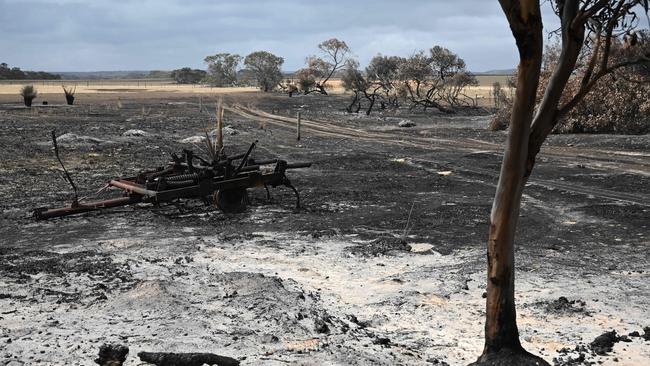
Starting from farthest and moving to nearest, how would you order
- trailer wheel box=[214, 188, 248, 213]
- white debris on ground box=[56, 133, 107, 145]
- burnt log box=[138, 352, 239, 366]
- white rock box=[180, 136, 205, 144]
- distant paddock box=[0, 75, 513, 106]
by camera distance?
distant paddock box=[0, 75, 513, 106], white rock box=[180, 136, 205, 144], white debris on ground box=[56, 133, 107, 145], trailer wheel box=[214, 188, 248, 213], burnt log box=[138, 352, 239, 366]

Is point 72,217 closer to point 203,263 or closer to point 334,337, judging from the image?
point 203,263

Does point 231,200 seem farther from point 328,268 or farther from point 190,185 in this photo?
point 328,268

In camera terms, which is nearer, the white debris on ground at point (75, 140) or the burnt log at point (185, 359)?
the burnt log at point (185, 359)

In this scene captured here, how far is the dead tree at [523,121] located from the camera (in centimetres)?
448

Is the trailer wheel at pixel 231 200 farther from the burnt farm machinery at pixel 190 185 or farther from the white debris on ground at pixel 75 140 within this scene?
the white debris on ground at pixel 75 140

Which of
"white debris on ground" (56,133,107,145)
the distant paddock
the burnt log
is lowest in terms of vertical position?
the burnt log

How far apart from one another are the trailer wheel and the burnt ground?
234 millimetres

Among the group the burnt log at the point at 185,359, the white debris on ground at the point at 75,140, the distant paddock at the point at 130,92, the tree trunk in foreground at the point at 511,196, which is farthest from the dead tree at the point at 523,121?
the distant paddock at the point at 130,92

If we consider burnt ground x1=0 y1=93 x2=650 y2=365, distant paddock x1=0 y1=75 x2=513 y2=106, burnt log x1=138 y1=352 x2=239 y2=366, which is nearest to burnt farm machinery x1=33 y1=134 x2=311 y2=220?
burnt ground x1=0 y1=93 x2=650 y2=365

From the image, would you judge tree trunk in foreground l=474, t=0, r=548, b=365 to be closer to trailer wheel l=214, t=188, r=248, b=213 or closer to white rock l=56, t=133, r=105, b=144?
trailer wheel l=214, t=188, r=248, b=213

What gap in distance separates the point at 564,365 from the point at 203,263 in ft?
16.3

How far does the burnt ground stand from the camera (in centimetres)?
588

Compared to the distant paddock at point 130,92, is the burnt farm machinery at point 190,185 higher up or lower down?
lower down

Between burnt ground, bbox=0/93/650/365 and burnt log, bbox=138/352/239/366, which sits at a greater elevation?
burnt log, bbox=138/352/239/366
